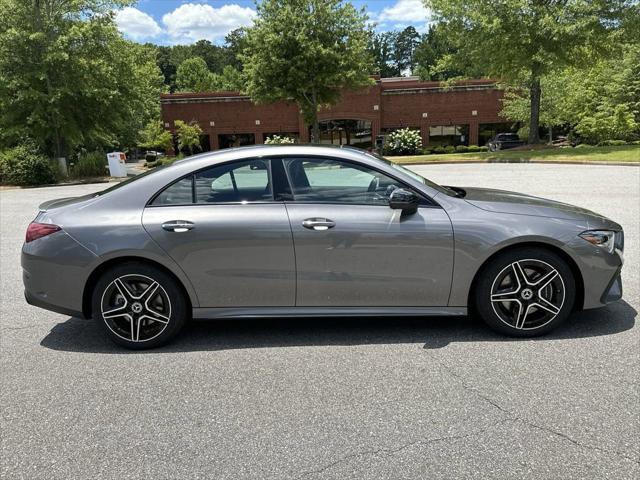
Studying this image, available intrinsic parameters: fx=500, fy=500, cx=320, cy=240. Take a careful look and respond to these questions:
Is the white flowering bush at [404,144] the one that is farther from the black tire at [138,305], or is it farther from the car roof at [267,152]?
the black tire at [138,305]

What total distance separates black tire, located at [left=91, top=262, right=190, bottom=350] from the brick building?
131 feet

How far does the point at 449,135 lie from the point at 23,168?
34.0 meters

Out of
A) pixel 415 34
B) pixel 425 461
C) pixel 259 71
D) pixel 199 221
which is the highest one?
pixel 415 34

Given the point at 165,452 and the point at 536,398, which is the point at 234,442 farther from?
the point at 536,398

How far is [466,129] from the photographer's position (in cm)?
4453

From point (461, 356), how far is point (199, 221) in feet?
7.09

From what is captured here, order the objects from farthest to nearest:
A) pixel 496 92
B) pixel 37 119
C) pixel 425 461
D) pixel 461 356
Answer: pixel 496 92 → pixel 37 119 → pixel 461 356 → pixel 425 461

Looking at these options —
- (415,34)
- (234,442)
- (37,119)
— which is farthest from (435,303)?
(415,34)

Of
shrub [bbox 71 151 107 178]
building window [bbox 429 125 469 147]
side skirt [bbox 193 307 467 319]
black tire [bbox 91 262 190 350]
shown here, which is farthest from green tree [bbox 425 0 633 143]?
black tire [bbox 91 262 190 350]

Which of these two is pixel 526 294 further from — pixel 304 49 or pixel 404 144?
pixel 404 144

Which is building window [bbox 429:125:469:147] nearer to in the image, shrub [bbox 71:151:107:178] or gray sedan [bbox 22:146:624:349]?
shrub [bbox 71:151:107:178]

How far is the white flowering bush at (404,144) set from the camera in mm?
39062

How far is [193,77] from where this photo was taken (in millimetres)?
82938

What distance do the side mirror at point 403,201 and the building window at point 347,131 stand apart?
40.4 metres
